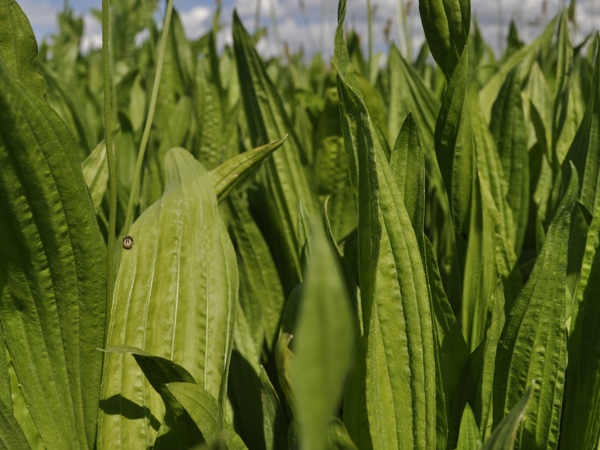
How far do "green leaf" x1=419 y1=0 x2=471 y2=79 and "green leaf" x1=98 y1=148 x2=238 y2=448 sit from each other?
0.29m

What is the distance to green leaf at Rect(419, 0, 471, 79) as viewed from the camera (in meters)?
0.69

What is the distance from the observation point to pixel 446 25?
0.70 m

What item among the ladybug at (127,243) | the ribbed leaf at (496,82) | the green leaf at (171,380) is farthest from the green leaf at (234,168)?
the ribbed leaf at (496,82)

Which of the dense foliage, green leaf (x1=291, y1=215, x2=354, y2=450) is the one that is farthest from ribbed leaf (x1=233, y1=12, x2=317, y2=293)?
green leaf (x1=291, y1=215, x2=354, y2=450)

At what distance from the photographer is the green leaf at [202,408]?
535 mm

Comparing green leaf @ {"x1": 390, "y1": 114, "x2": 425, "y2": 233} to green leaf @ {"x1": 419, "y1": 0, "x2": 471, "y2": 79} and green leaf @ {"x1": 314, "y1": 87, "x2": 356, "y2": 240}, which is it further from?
green leaf @ {"x1": 314, "y1": 87, "x2": 356, "y2": 240}

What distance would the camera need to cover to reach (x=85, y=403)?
669 mm

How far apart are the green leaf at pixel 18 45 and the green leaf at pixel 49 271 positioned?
4.3 inches

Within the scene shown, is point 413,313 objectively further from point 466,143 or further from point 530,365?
point 466,143

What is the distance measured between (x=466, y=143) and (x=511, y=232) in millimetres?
366

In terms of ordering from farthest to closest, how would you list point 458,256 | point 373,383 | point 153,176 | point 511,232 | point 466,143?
point 153,176, point 511,232, point 458,256, point 466,143, point 373,383

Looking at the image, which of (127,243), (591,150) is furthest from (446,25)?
(127,243)

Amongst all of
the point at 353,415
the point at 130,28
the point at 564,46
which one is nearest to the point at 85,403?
the point at 353,415

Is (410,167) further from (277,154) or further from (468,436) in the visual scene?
(277,154)
